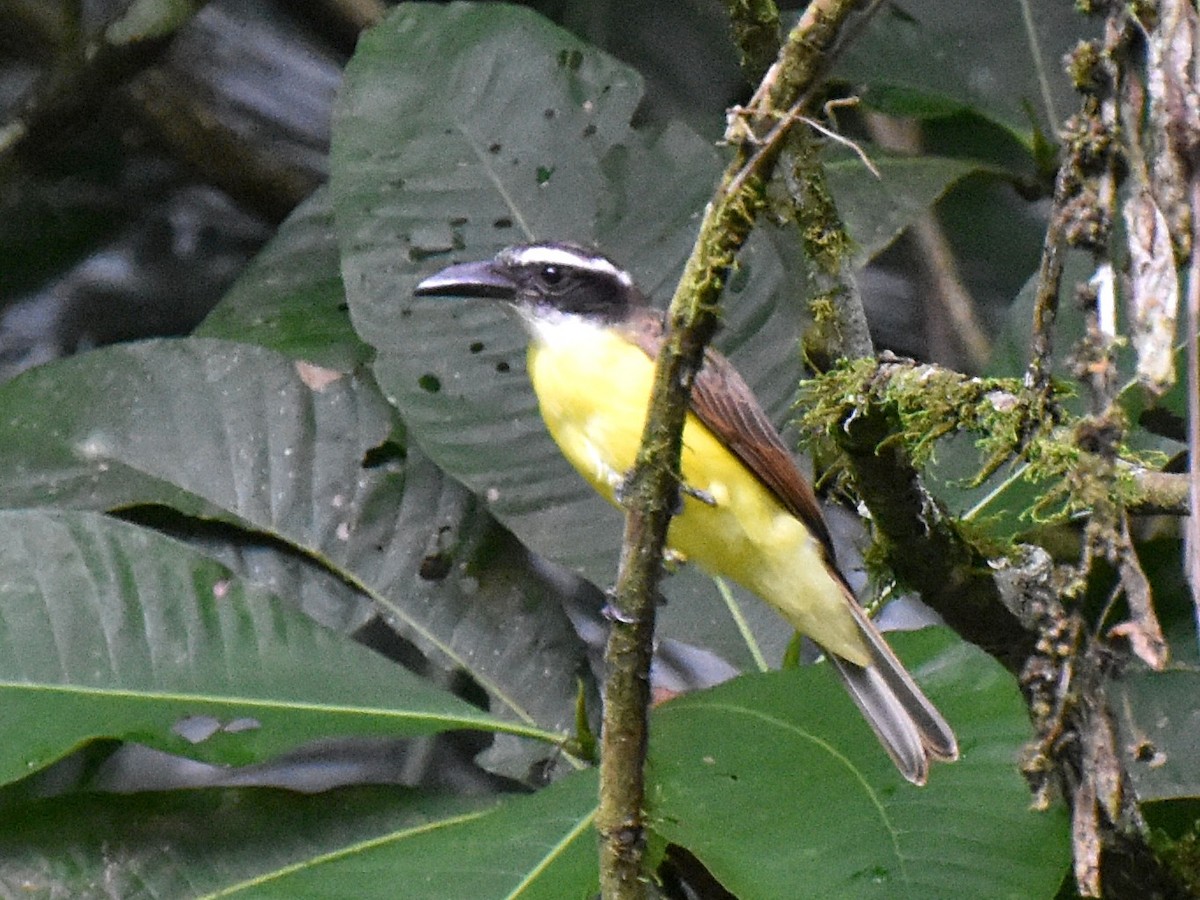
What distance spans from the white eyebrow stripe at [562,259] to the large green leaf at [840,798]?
0.67m

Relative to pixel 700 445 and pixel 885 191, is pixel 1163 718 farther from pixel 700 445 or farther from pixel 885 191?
pixel 885 191

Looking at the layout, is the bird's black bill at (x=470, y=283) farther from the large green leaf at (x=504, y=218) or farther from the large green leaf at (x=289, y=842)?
the large green leaf at (x=289, y=842)

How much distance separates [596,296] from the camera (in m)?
2.43

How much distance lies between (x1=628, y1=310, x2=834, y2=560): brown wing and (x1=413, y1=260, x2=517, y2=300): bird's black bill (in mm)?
235

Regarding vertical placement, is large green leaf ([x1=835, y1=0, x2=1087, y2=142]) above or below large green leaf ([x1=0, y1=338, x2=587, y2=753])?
above

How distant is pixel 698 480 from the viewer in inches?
91.0

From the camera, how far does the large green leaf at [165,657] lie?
6.86 feet

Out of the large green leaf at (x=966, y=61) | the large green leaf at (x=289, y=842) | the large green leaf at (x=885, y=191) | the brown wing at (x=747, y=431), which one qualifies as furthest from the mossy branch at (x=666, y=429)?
the large green leaf at (x=966, y=61)

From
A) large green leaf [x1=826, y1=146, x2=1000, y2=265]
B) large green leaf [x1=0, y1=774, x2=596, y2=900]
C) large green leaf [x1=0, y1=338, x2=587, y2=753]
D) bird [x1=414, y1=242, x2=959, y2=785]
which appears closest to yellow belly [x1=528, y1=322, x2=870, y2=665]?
bird [x1=414, y1=242, x2=959, y2=785]

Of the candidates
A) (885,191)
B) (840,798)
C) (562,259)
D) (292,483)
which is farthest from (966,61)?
(840,798)

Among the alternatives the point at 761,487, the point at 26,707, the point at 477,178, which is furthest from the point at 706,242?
the point at 477,178

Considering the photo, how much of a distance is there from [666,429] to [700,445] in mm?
934

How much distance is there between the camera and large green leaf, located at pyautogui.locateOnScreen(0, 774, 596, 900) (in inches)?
75.0

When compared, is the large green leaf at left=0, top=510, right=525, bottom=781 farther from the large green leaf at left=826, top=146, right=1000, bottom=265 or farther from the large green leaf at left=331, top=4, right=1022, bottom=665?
the large green leaf at left=826, top=146, right=1000, bottom=265
